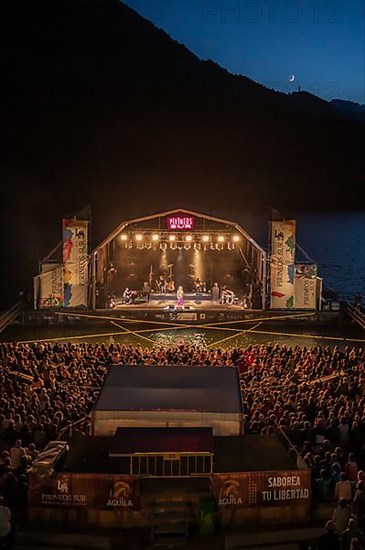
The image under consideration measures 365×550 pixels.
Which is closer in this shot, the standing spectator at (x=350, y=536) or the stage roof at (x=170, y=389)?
the standing spectator at (x=350, y=536)

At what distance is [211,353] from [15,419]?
22.8 feet

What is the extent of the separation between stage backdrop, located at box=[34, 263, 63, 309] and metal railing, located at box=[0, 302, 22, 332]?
90cm

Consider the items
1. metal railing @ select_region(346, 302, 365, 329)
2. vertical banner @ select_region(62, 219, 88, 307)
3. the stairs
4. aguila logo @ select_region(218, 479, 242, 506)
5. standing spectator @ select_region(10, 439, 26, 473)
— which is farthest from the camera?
vertical banner @ select_region(62, 219, 88, 307)

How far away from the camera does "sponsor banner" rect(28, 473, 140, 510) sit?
900cm

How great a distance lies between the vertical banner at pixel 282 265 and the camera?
2622 cm

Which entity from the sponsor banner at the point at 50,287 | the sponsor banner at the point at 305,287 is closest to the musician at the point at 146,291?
the sponsor banner at the point at 50,287

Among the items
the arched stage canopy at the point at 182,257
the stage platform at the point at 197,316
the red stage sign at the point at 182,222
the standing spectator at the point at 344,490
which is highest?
the red stage sign at the point at 182,222

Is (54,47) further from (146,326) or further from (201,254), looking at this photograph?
(146,326)

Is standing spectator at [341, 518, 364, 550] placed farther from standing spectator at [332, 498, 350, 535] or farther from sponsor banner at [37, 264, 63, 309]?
sponsor banner at [37, 264, 63, 309]

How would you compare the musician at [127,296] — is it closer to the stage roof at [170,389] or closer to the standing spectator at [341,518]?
the stage roof at [170,389]

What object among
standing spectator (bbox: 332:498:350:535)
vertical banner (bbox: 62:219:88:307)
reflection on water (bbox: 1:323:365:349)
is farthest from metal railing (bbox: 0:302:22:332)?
standing spectator (bbox: 332:498:350:535)

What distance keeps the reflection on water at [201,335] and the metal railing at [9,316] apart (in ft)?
0.81

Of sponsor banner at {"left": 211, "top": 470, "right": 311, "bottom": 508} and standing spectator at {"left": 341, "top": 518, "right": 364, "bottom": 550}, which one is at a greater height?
sponsor banner at {"left": 211, "top": 470, "right": 311, "bottom": 508}

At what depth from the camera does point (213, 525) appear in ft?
29.2
